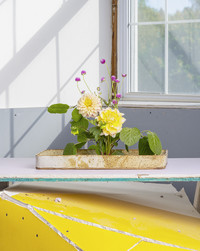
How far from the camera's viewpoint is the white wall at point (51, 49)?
2559 mm

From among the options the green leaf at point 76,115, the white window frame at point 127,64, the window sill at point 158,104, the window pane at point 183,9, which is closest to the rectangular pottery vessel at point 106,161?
the green leaf at point 76,115

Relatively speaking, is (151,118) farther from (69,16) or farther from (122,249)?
(122,249)

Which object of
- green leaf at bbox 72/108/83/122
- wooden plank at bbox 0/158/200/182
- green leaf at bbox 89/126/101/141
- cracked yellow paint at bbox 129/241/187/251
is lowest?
cracked yellow paint at bbox 129/241/187/251

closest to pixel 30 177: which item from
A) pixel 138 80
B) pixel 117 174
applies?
pixel 117 174

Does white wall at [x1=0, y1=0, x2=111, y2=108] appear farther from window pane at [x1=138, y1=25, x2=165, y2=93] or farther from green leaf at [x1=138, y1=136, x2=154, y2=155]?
green leaf at [x1=138, y1=136, x2=154, y2=155]

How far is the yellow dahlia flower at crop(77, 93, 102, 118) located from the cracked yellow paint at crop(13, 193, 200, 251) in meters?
0.30

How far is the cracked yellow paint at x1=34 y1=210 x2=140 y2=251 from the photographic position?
1.23 metres

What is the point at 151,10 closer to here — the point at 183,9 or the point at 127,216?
the point at 183,9

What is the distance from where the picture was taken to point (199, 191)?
5.53 feet

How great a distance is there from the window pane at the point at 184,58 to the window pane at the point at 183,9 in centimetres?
5

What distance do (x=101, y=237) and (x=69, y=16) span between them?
1684mm

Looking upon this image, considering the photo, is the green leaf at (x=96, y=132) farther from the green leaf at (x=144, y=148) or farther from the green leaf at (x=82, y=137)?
the green leaf at (x=144, y=148)

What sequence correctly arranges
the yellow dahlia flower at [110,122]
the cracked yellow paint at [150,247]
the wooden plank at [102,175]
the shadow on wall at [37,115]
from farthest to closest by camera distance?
1. the shadow on wall at [37,115]
2. the yellow dahlia flower at [110,122]
3. the wooden plank at [102,175]
4. the cracked yellow paint at [150,247]

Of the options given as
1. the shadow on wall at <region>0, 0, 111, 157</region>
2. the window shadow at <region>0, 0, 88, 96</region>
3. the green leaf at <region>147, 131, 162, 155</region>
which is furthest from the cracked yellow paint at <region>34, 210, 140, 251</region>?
the window shadow at <region>0, 0, 88, 96</region>
